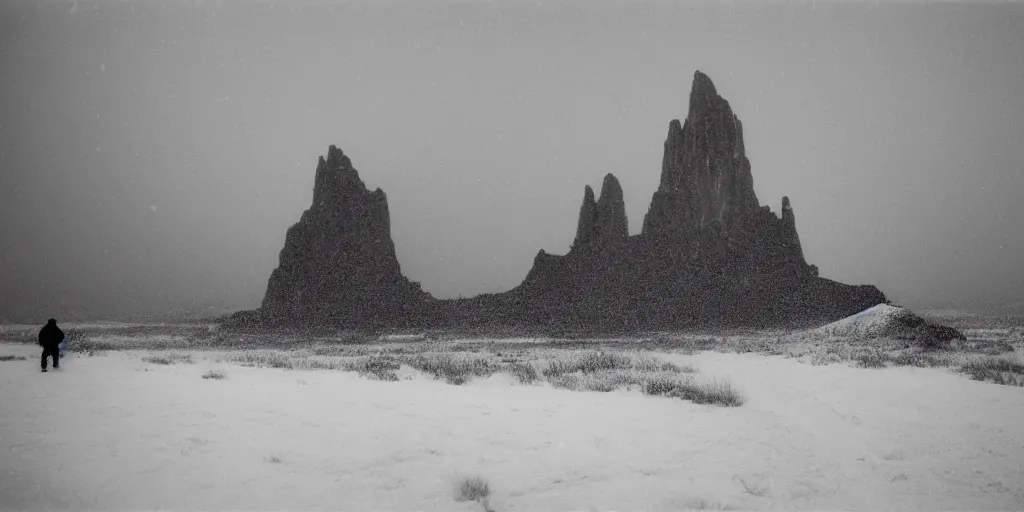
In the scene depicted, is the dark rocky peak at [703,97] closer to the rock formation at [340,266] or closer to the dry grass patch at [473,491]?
the rock formation at [340,266]

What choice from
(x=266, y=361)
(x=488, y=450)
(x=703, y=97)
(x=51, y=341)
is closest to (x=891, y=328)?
(x=266, y=361)

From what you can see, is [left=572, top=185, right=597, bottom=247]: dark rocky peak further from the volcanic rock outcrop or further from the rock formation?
the rock formation

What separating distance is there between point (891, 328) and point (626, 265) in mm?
73997

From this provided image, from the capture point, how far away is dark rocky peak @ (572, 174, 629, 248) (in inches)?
4491

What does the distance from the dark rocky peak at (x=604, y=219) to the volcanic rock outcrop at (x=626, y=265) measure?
0.72 feet

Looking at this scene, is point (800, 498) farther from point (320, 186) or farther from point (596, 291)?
point (320, 186)

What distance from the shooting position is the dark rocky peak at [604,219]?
114m

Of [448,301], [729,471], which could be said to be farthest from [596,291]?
[729,471]

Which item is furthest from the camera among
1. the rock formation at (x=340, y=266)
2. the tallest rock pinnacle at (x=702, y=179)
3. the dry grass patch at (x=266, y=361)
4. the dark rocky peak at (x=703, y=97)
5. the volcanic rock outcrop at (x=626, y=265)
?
the dark rocky peak at (x=703, y=97)

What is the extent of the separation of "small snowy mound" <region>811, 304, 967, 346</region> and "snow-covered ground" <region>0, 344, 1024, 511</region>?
2768 cm

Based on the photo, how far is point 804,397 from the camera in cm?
1270

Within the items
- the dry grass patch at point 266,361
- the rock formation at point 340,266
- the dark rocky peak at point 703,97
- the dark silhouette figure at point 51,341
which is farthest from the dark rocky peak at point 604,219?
the dark silhouette figure at point 51,341

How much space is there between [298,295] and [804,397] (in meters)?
110

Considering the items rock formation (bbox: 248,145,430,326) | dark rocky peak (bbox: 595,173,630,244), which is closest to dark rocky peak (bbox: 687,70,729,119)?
dark rocky peak (bbox: 595,173,630,244)
